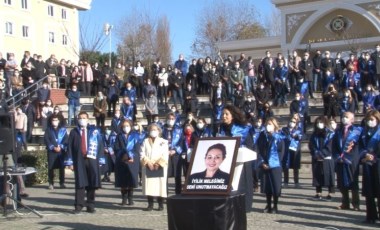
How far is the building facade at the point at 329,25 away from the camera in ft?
127

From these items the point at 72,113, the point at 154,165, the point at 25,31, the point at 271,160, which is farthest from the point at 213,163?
the point at 25,31

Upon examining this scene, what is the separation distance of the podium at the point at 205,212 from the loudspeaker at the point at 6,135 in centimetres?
445

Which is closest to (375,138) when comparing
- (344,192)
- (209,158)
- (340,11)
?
(344,192)

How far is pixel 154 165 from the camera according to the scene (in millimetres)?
13062

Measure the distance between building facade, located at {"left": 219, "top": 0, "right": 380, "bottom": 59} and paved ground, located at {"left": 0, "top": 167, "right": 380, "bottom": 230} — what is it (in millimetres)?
24827

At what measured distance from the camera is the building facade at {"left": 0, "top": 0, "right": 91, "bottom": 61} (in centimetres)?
5291

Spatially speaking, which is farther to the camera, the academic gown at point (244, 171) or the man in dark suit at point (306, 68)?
the man in dark suit at point (306, 68)

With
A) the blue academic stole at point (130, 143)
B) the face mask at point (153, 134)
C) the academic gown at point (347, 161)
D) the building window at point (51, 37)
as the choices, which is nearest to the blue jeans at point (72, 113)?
the blue academic stole at point (130, 143)

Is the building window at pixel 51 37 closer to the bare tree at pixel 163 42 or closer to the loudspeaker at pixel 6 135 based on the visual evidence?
the bare tree at pixel 163 42

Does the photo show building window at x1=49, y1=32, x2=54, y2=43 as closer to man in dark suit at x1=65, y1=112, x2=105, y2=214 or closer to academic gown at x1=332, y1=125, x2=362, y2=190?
man in dark suit at x1=65, y1=112, x2=105, y2=214

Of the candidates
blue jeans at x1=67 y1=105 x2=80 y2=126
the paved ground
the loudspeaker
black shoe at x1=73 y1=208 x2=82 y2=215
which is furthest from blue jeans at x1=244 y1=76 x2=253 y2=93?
the loudspeaker

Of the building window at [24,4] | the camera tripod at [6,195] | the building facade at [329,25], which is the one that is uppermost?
the building window at [24,4]

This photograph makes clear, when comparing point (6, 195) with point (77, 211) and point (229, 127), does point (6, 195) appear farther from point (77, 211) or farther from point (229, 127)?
point (229, 127)

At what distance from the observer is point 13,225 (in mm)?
11562
